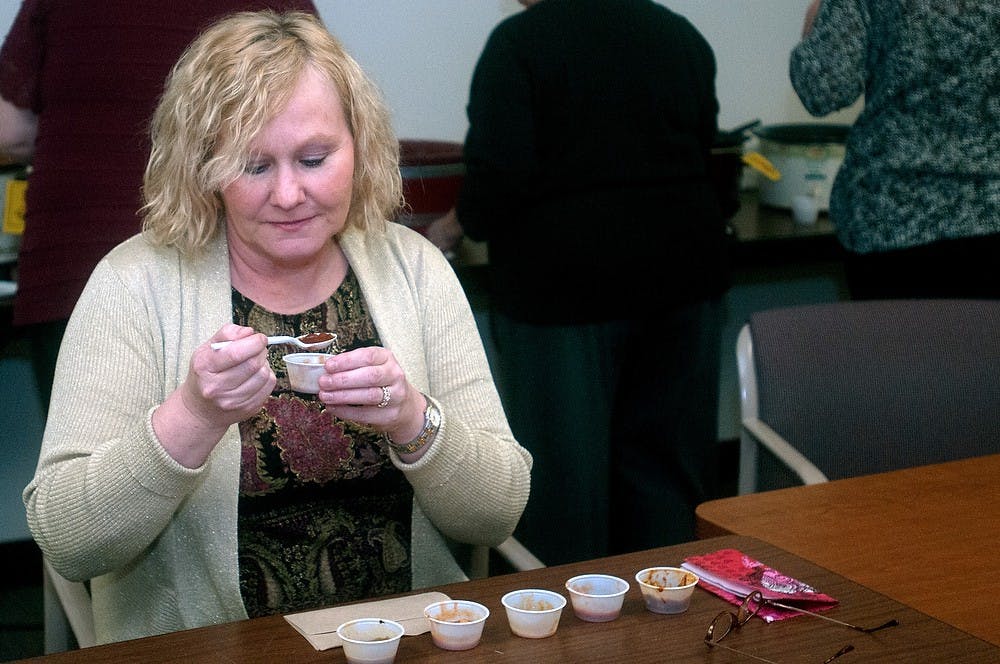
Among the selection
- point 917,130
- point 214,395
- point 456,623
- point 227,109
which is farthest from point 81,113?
point 917,130

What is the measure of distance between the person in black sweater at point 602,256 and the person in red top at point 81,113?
0.54m

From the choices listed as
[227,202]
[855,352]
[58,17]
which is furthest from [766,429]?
[58,17]

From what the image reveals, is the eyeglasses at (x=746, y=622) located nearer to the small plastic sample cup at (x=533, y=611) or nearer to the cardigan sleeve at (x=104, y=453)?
the small plastic sample cup at (x=533, y=611)

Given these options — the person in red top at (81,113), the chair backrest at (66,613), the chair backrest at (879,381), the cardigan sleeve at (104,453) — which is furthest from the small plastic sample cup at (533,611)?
the person in red top at (81,113)

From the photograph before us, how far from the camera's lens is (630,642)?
1266mm

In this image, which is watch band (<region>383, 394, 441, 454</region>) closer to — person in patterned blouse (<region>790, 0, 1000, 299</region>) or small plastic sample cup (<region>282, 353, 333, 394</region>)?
small plastic sample cup (<region>282, 353, 333, 394</region>)

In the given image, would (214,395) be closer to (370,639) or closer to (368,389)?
(368,389)

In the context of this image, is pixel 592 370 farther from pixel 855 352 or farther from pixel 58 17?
pixel 58 17

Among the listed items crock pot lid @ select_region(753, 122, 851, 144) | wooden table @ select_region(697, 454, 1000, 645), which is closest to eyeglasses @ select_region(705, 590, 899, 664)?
wooden table @ select_region(697, 454, 1000, 645)

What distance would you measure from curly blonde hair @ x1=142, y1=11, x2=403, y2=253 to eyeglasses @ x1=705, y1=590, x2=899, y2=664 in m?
0.84

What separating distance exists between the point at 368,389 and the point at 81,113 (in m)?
1.10

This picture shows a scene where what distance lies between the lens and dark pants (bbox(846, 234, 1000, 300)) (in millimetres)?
2594

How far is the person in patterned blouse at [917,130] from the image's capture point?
8.25ft

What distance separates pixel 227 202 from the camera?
1.69 meters
